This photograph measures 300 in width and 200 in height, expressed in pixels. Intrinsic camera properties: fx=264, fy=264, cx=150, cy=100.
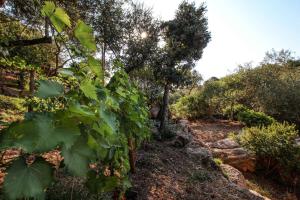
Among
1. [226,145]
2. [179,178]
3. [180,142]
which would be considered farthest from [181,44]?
[179,178]

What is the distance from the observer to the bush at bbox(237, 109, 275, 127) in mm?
16062

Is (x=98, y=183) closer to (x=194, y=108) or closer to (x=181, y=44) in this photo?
(x=181, y=44)

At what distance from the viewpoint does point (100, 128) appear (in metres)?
1.12

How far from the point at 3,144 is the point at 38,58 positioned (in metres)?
8.23

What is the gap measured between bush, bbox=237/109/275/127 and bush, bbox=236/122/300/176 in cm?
589

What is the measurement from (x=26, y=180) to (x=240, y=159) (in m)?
10.0

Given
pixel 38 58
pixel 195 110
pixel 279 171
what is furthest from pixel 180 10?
pixel 195 110

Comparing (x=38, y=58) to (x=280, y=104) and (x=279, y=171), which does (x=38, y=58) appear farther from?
(x=280, y=104)

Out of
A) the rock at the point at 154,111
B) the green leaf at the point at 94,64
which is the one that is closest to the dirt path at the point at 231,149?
the rock at the point at 154,111

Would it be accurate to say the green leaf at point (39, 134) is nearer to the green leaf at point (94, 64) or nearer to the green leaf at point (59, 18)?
the green leaf at point (59, 18)

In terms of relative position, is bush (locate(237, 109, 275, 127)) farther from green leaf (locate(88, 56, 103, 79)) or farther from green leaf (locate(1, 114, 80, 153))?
green leaf (locate(1, 114, 80, 153))

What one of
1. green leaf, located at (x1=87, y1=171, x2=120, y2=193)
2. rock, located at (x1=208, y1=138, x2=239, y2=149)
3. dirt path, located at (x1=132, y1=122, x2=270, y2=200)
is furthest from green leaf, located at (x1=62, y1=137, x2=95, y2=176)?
rock, located at (x1=208, y1=138, x2=239, y2=149)

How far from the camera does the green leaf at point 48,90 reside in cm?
97

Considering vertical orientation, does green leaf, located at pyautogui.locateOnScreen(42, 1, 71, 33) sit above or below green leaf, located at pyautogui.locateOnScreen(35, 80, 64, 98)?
above
